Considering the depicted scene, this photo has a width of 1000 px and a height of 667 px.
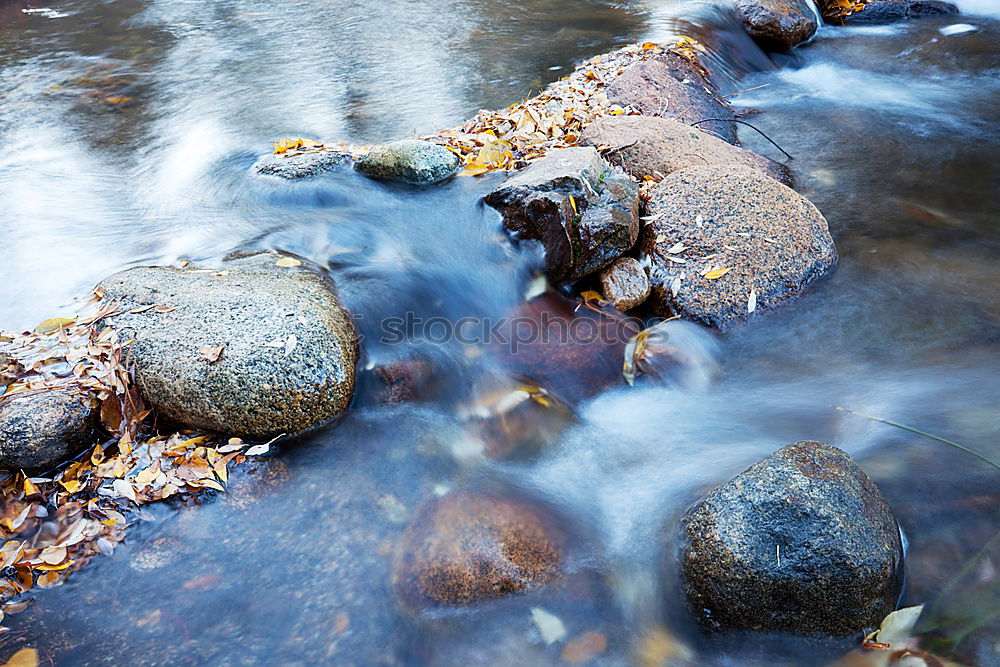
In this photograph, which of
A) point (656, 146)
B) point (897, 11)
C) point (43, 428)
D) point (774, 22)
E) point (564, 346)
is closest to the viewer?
point (43, 428)

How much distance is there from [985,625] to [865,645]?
1.74 ft

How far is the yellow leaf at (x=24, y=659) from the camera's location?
3.16 metres

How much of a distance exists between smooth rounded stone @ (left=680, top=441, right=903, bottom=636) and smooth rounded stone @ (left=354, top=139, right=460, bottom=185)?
3.81 meters

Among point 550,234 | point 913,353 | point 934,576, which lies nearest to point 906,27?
point 913,353

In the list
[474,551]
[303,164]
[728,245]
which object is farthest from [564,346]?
[303,164]

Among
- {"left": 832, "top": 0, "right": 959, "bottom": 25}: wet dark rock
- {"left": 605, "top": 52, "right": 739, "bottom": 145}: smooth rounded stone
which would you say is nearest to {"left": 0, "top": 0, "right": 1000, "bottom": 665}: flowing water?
{"left": 605, "top": 52, "right": 739, "bottom": 145}: smooth rounded stone

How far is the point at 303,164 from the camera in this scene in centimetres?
644

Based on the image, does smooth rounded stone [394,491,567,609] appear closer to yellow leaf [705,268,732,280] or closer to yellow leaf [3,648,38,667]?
yellow leaf [3,648,38,667]

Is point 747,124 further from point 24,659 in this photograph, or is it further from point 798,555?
point 24,659

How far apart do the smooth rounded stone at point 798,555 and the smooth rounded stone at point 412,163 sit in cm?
381

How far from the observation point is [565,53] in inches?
366

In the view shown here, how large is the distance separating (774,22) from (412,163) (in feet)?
23.9

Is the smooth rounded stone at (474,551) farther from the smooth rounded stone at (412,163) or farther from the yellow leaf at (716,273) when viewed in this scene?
the smooth rounded stone at (412,163)

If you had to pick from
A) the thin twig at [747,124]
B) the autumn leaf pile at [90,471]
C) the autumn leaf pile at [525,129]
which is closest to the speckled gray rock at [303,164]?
the autumn leaf pile at [525,129]
